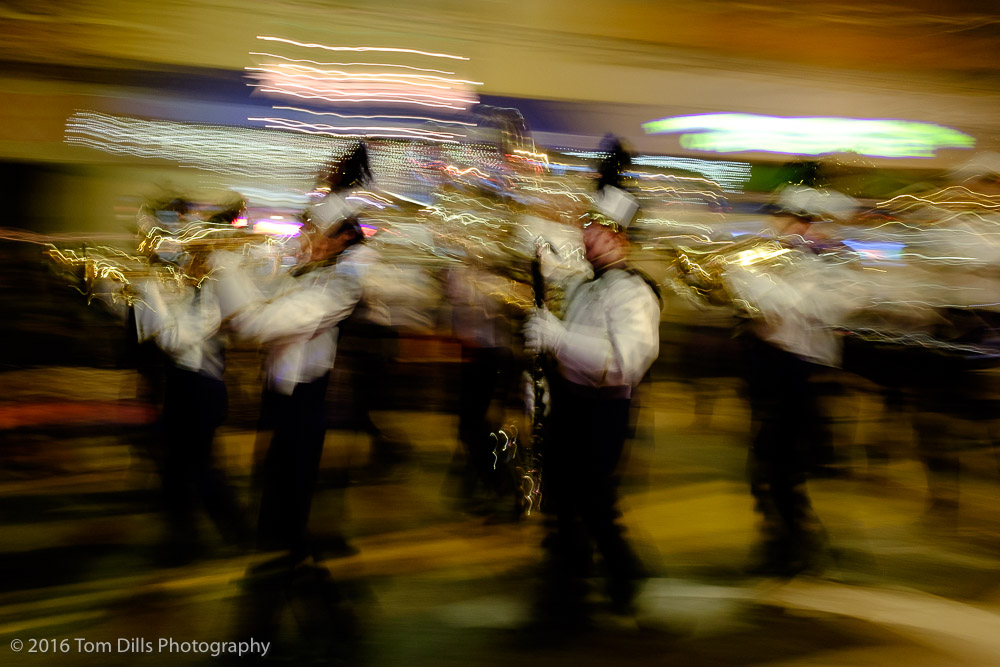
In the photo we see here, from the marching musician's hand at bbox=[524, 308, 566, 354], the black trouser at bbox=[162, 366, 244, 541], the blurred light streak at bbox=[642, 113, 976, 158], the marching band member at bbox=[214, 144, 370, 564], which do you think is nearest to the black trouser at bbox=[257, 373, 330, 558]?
the marching band member at bbox=[214, 144, 370, 564]

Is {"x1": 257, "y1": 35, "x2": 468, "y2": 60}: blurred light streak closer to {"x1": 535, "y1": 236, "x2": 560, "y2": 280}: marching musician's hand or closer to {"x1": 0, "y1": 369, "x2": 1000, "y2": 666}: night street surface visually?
{"x1": 0, "y1": 369, "x2": 1000, "y2": 666}: night street surface

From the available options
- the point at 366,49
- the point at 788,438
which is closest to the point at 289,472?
the point at 788,438

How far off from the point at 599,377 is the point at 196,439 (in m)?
1.92

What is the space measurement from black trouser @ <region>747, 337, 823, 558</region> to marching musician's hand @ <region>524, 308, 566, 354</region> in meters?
1.33

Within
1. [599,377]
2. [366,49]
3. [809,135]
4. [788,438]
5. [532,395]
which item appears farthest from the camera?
[809,135]

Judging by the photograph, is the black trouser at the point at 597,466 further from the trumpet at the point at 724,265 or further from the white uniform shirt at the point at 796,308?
the trumpet at the point at 724,265

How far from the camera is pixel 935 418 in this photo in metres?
5.18

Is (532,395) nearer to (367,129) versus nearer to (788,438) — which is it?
(788,438)

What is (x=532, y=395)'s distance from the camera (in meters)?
4.65

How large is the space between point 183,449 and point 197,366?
0.40 metres

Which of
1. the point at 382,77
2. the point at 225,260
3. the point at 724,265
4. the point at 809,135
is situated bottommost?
the point at 225,260

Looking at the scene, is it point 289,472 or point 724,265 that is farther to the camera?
point 724,265

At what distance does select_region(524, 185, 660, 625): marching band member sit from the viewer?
123 inches

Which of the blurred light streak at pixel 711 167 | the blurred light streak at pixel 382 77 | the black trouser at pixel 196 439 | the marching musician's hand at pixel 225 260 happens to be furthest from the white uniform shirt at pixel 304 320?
the blurred light streak at pixel 711 167
